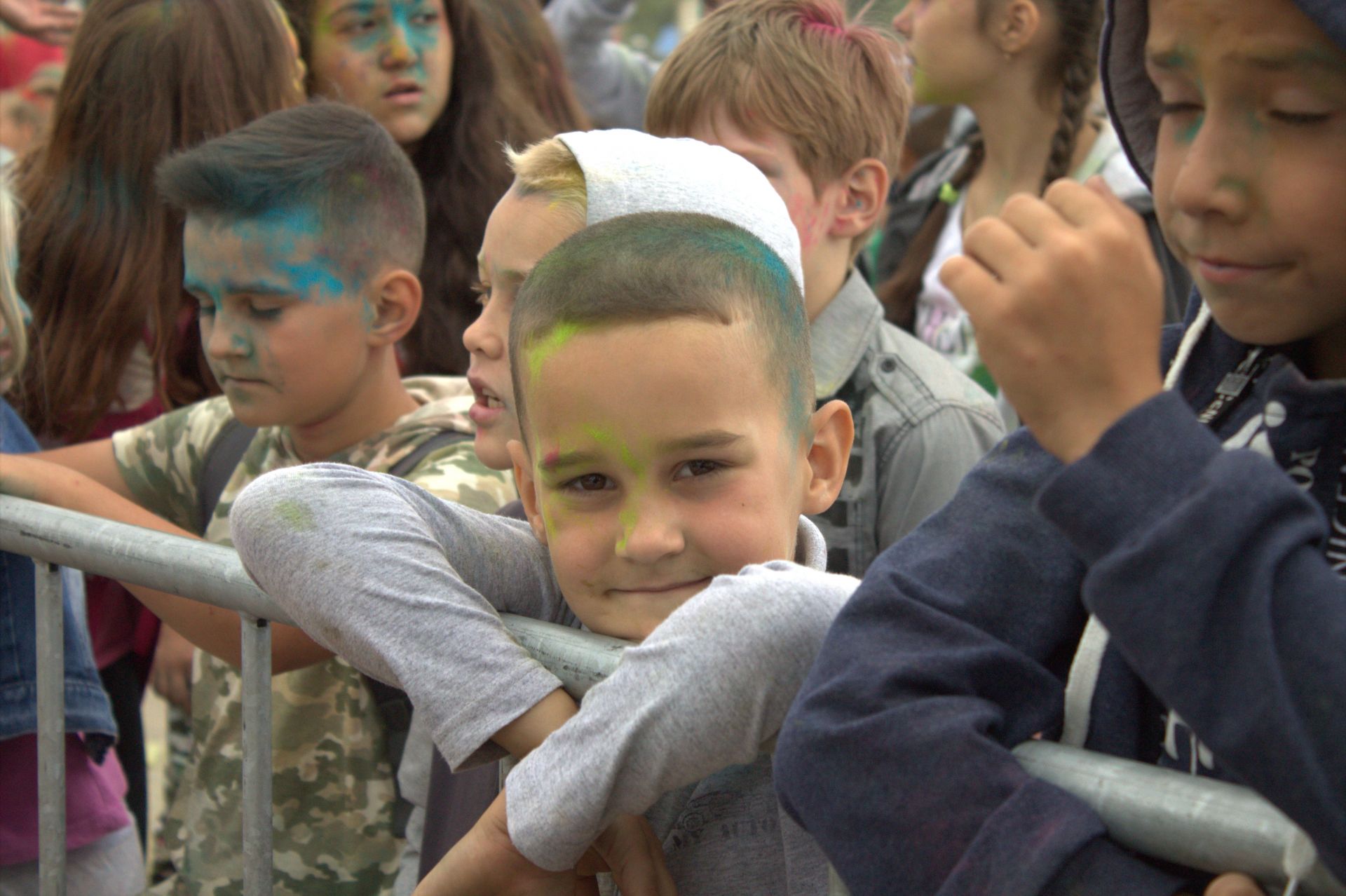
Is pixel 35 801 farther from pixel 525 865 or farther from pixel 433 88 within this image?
pixel 433 88

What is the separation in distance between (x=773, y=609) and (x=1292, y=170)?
60 cm

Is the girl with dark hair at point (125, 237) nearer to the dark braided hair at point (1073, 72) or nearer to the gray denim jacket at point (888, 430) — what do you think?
the gray denim jacket at point (888, 430)

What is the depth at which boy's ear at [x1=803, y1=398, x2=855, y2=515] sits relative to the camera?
1.84m

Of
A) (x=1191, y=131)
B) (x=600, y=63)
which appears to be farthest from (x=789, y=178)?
(x=600, y=63)

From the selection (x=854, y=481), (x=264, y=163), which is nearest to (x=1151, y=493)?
(x=854, y=481)

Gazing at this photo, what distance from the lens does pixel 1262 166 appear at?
1173 mm

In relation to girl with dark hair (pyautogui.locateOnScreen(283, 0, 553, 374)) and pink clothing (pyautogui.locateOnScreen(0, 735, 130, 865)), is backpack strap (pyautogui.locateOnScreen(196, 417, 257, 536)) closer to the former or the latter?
pink clothing (pyautogui.locateOnScreen(0, 735, 130, 865))

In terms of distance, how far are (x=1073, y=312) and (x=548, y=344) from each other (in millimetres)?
759

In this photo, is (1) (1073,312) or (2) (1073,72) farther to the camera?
(2) (1073,72)

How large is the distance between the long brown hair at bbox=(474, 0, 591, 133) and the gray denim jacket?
6.22ft

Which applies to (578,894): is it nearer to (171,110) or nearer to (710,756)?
(710,756)

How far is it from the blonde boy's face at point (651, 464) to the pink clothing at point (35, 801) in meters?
1.65

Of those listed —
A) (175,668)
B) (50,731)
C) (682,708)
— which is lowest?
(175,668)

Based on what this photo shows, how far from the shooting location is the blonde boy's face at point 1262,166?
Result: 1.15m
